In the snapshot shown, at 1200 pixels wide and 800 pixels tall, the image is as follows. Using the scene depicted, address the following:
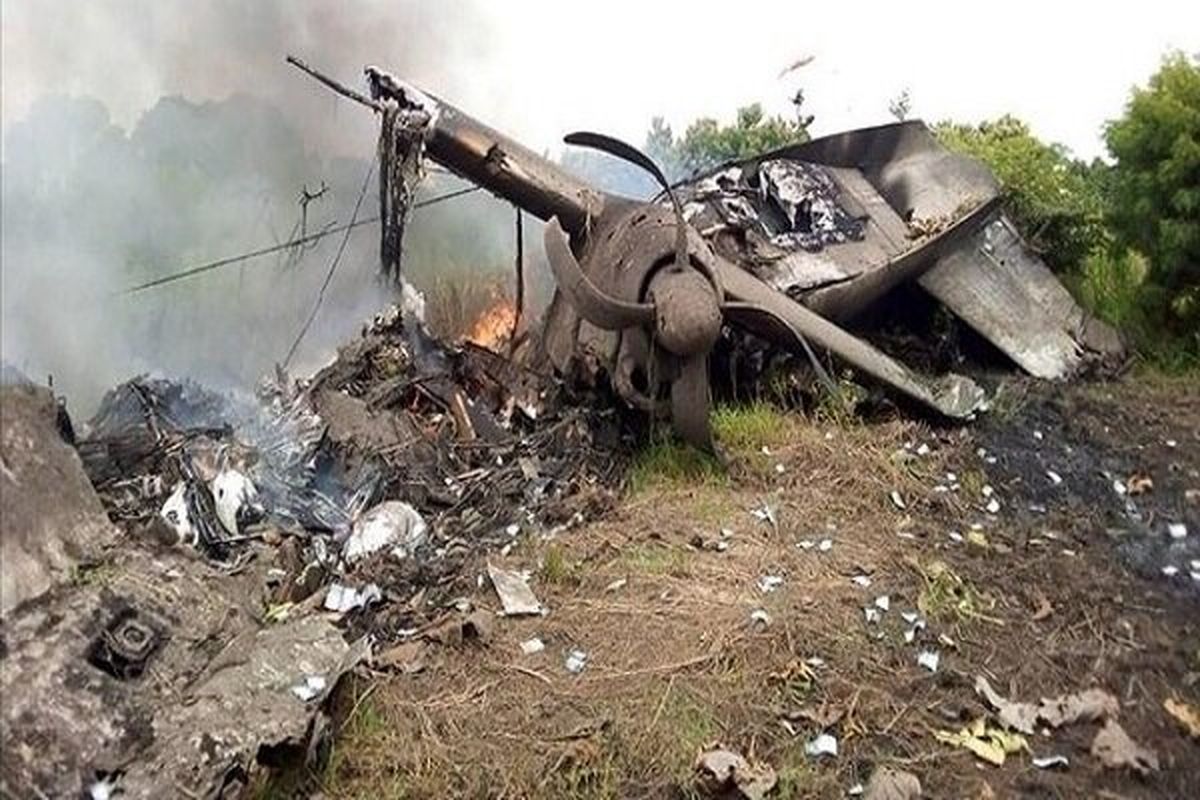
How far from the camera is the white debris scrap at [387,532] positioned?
6.56 metres

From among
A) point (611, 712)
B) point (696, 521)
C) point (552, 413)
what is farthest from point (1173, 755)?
point (552, 413)

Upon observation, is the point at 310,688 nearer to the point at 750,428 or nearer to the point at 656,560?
the point at 656,560

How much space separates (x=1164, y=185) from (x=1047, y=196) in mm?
1850

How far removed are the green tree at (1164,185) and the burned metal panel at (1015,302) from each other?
634 mm

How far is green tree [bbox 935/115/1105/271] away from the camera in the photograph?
418 inches

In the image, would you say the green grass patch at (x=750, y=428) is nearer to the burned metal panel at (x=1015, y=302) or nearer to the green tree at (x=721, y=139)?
the burned metal panel at (x=1015, y=302)

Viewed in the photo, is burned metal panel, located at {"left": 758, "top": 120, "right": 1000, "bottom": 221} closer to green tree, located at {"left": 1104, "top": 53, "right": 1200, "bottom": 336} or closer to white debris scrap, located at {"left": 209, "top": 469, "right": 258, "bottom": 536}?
green tree, located at {"left": 1104, "top": 53, "right": 1200, "bottom": 336}

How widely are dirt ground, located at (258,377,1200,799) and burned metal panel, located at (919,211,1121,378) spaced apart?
174cm

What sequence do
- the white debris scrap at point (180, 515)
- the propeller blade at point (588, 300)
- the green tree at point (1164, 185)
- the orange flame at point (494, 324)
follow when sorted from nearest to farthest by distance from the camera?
the white debris scrap at point (180, 515)
the propeller blade at point (588, 300)
the green tree at point (1164, 185)
the orange flame at point (494, 324)

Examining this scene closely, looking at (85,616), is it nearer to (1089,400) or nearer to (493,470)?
(493,470)

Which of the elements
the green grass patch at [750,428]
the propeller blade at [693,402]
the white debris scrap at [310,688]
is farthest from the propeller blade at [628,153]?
the white debris scrap at [310,688]

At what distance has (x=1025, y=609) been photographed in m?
5.82

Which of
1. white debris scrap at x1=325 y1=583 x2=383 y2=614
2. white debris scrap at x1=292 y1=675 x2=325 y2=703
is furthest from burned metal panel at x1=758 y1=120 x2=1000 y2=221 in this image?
white debris scrap at x1=292 y1=675 x2=325 y2=703

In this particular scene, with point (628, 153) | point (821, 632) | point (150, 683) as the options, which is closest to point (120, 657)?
point (150, 683)
